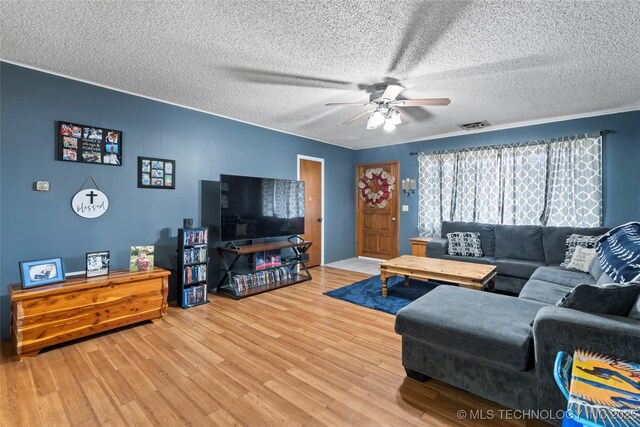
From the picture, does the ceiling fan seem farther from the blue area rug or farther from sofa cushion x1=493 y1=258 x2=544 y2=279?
sofa cushion x1=493 y1=258 x2=544 y2=279

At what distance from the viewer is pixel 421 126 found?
184 inches

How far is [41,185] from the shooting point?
2.70m

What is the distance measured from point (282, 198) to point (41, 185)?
107 inches

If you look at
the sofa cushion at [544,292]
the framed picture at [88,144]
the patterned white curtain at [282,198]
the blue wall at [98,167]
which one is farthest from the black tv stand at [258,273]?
the sofa cushion at [544,292]

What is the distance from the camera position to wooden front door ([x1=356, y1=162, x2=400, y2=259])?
6.04m

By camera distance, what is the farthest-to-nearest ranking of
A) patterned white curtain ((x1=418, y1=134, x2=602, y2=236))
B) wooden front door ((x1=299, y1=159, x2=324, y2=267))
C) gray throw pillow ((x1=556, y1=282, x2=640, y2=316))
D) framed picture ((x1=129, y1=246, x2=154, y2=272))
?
1. wooden front door ((x1=299, y1=159, x2=324, y2=267))
2. patterned white curtain ((x1=418, y1=134, x2=602, y2=236))
3. framed picture ((x1=129, y1=246, x2=154, y2=272))
4. gray throw pillow ((x1=556, y1=282, x2=640, y2=316))

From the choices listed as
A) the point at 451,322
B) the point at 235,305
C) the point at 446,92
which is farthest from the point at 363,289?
the point at 446,92

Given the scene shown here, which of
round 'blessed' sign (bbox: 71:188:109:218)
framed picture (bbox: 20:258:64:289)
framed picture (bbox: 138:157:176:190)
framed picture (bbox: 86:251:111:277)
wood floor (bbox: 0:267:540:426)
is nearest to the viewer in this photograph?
wood floor (bbox: 0:267:540:426)

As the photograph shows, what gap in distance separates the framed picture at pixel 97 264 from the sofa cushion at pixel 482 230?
4.75m

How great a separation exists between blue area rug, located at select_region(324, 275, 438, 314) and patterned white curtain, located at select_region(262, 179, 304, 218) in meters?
1.42

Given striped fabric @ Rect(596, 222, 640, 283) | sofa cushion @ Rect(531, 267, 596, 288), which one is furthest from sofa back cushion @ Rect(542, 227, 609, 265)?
striped fabric @ Rect(596, 222, 640, 283)

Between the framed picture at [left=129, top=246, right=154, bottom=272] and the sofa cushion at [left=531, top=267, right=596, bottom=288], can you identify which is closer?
the sofa cushion at [left=531, top=267, right=596, bottom=288]

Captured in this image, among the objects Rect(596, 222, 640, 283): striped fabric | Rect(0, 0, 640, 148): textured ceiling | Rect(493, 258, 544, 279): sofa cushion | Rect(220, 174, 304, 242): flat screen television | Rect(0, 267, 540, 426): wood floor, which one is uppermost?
Rect(0, 0, 640, 148): textured ceiling

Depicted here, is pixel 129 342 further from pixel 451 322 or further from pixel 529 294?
pixel 529 294
